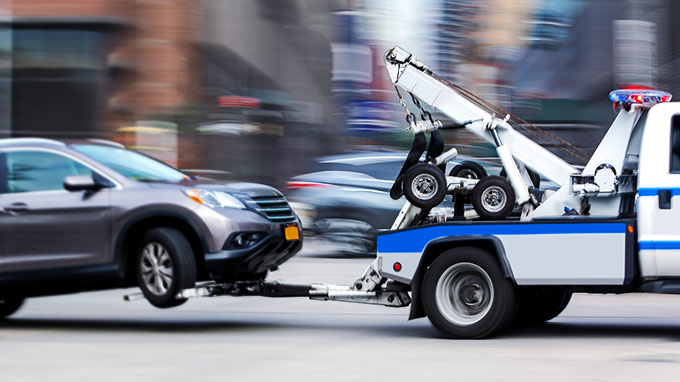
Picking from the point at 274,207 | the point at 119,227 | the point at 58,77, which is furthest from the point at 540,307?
the point at 58,77

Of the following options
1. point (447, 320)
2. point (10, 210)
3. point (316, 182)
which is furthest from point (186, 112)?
point (447, 320)

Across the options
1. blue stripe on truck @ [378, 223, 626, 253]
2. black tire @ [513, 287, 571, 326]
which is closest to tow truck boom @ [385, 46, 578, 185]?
blue stripe on truck @ [378, 223, 626, 253]

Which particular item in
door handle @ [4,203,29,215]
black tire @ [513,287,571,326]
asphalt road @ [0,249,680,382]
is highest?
door handle @ [4,203,29,215]

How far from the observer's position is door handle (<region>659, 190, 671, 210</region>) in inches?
320

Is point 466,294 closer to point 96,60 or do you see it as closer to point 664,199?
point 664,199

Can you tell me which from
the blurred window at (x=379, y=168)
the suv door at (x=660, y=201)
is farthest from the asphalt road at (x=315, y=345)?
→ the blurred window at (x=379, y=168)

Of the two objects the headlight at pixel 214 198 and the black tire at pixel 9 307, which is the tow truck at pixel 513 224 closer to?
the headlight at pixel 214 198

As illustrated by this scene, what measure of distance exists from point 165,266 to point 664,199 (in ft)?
14.3

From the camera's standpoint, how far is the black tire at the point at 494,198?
8680 millimetres

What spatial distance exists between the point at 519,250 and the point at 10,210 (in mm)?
4739

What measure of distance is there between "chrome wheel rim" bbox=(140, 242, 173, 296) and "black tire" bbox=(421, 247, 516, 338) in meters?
2.31

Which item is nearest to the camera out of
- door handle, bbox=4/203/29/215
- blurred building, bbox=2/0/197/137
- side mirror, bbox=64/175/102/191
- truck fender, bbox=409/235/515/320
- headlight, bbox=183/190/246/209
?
truck fender, bbox=409/235/515/320

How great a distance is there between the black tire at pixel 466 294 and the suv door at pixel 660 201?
116 centimetres

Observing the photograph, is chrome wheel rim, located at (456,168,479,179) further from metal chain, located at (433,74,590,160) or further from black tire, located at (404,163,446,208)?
metal chain, located at (433,74,590,160)
